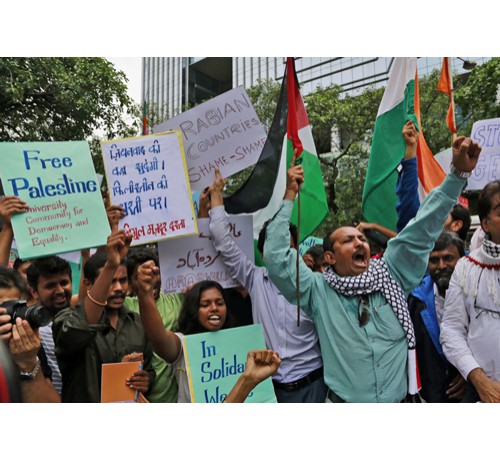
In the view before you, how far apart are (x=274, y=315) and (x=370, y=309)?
613 mm

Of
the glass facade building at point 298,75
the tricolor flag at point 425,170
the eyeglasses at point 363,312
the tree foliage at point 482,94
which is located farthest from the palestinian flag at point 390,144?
the glass facade building at point 298,75

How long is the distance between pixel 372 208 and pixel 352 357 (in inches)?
50.7

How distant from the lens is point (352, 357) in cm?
243

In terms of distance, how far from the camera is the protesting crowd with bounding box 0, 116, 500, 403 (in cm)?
237

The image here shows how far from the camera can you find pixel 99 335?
253 centimetres

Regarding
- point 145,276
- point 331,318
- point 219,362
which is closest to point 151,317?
point 145,276

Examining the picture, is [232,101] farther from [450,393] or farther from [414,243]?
[450,393]

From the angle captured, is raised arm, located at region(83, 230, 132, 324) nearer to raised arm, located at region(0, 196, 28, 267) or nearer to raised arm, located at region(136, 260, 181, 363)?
raised arm, located at region(136, 260, 181, 363)

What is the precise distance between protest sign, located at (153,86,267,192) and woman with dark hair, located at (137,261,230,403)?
83 centimetres

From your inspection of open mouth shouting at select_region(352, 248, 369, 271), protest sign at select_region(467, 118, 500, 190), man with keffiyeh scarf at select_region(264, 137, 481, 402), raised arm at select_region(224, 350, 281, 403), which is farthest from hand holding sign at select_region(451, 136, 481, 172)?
protest sign at select_region(467, 118, 500, 190)

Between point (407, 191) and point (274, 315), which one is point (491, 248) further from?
point (274, 315)

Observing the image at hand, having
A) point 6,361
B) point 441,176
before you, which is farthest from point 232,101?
point 6,361

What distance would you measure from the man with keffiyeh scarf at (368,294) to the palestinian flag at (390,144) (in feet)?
2.73

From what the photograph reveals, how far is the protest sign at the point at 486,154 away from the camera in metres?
3.79
